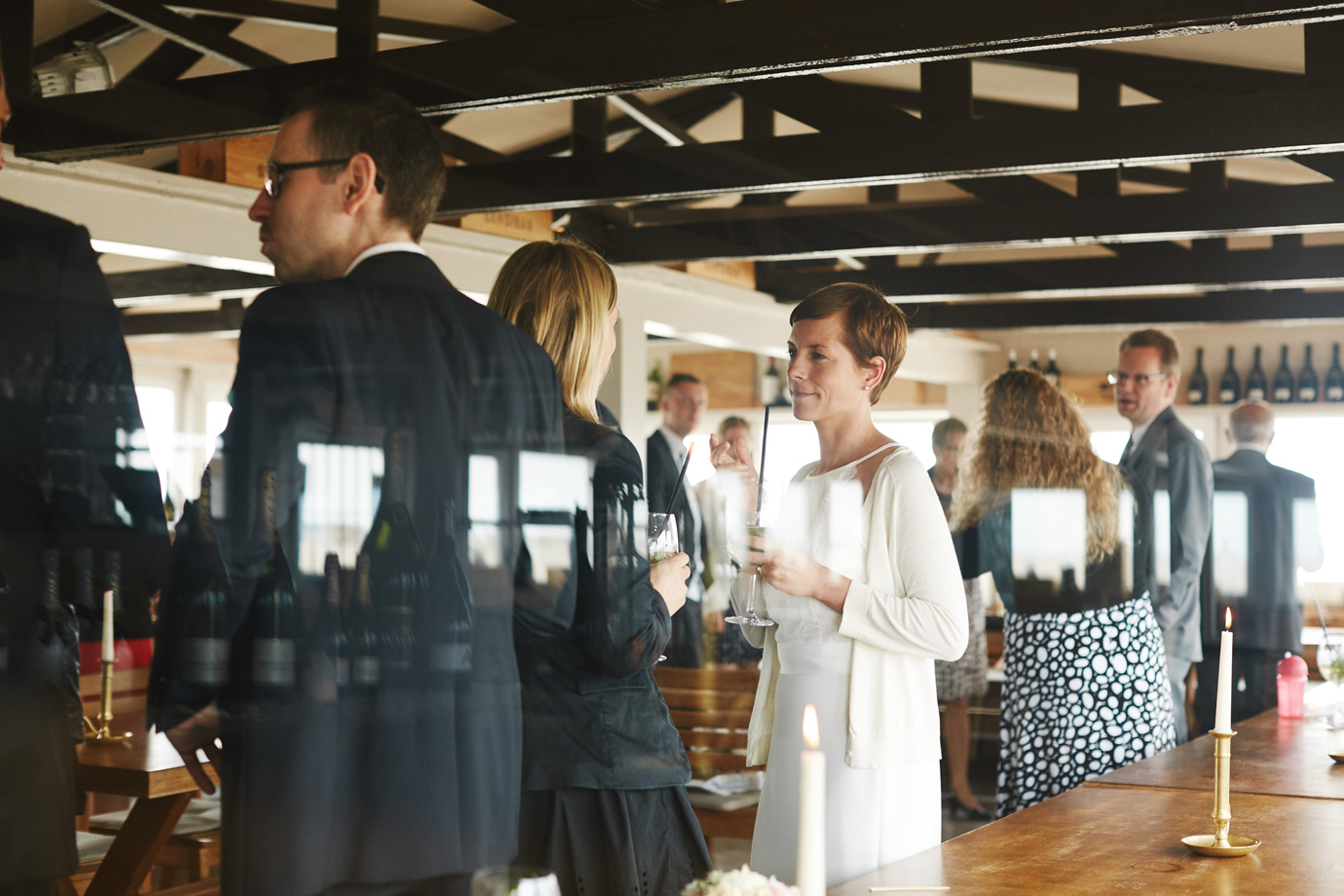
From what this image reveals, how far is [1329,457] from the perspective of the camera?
339cm

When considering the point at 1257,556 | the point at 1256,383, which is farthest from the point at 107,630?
the point at 1256,383

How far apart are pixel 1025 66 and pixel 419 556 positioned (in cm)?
201

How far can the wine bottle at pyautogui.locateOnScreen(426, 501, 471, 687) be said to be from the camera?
3.90ft

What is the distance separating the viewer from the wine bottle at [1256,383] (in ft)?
12.3

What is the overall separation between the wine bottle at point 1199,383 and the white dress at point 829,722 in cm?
250

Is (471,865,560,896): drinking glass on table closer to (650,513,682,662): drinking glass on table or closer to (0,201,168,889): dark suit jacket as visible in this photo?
(0,201,168,889): dark suit jacket

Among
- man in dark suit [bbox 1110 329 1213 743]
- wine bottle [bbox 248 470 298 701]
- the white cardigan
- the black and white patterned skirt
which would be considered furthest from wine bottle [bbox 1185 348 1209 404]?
wine bottle [bbox 248 470 298 701]

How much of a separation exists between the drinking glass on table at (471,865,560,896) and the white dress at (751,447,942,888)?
34.9 inches

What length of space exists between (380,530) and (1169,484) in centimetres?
235

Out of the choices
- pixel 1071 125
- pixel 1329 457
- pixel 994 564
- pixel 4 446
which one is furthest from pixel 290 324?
pixel 1329 457

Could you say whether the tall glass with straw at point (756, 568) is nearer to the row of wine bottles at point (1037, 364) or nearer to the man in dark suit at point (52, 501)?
the man in dark suit at point (52, 501)

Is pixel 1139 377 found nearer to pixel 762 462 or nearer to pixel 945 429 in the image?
pixel 945 429

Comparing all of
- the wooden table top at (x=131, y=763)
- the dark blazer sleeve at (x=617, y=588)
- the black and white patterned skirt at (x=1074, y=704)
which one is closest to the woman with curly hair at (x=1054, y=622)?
the black and white patterned skirt at (x=1074, y=704)

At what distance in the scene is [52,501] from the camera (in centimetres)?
99
